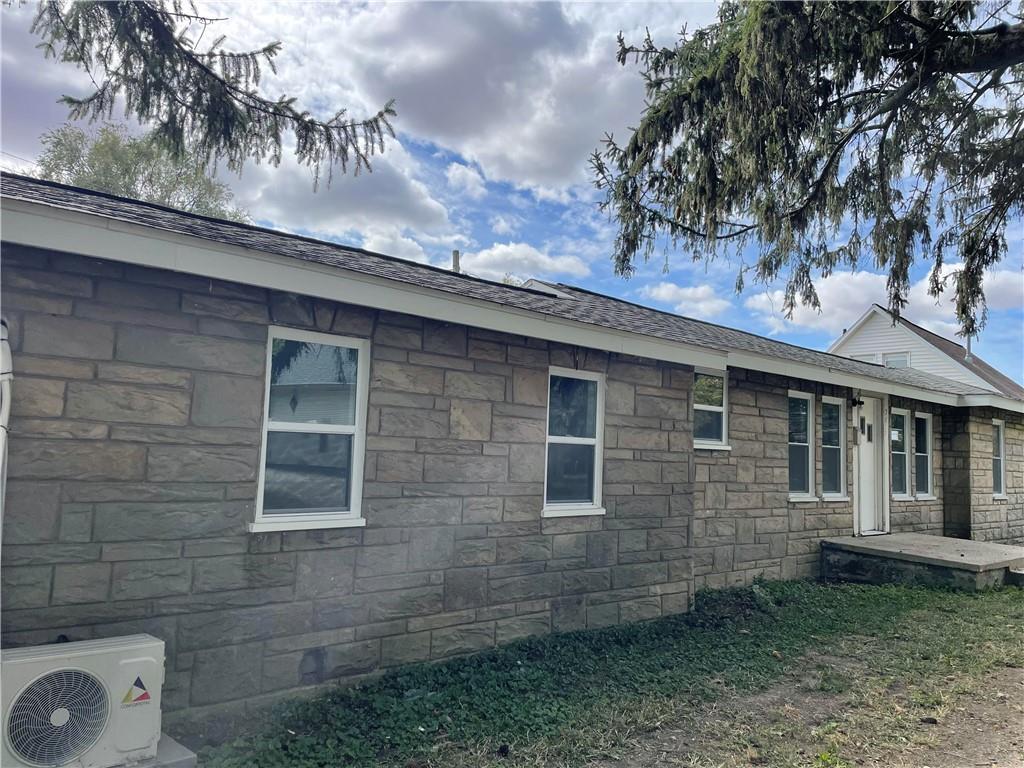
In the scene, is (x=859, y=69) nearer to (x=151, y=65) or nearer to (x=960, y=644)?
(x=960, y=644)

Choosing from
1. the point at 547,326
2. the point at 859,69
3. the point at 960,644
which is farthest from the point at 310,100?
the point at 960,644

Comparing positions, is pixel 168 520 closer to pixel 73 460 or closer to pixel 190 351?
pixel 73 460

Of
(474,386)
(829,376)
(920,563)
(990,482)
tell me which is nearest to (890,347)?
(990,482)

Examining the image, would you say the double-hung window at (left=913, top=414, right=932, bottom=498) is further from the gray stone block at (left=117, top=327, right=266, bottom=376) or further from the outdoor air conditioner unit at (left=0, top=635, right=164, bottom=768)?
the outdoor air conditioner unit at (left=0, top=635, right=164, bottom=768)

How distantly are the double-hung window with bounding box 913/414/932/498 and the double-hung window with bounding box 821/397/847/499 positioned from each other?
2871 mm

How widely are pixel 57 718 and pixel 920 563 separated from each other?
9.86 meters

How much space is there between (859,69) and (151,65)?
5.83 meters

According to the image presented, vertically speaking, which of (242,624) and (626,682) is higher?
(242,624)

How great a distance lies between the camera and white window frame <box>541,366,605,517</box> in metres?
6.37

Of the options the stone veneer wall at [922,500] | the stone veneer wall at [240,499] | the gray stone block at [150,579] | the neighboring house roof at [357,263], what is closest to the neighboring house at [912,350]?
the stone veneer wall at [922,500]

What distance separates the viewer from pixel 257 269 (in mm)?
4402

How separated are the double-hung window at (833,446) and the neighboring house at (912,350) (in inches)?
565

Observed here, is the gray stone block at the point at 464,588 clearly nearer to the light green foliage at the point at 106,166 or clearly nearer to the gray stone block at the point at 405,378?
the gray stone block at the point at 405,378

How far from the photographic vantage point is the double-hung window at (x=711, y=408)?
346 inches
